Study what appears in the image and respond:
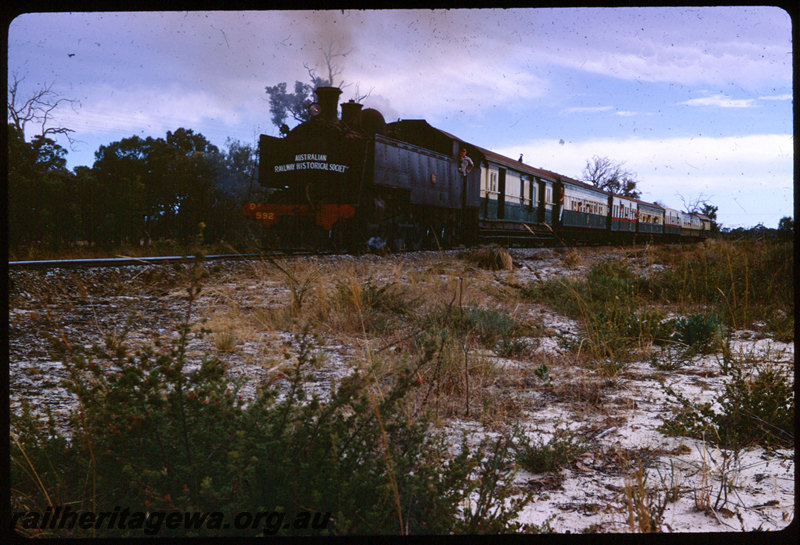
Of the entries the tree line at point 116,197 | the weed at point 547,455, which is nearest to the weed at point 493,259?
the tree line at point 116,197

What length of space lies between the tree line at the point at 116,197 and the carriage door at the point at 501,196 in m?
7.53

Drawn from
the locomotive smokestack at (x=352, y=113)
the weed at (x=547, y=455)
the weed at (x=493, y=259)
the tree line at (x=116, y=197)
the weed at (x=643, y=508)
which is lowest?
the weed at (x=547, y=455)

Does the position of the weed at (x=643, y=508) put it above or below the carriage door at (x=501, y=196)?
below

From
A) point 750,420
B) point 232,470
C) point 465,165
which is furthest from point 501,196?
point 232,470

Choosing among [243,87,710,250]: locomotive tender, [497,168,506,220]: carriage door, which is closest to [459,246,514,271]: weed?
[243,87,710,250]: locomotive tender

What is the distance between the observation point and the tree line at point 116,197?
11773 millimetres

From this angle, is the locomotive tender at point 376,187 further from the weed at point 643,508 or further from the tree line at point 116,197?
the weed at point 643,508

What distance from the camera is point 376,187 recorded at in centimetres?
1233

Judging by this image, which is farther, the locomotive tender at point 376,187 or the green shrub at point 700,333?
the locomotive tender at point 376,187

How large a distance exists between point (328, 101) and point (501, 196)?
6.36 metres

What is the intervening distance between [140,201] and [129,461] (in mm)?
12106

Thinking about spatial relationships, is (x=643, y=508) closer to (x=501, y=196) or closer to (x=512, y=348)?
(x=512, y=348)

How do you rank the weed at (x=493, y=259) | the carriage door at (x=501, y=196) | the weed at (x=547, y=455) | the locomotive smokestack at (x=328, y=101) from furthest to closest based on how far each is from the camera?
the carriage door at (x=501, y=196), the locomotive smokestack at (x=328, y=101), the weed at (x=493, y=259), the weed at (x=547, y=455)

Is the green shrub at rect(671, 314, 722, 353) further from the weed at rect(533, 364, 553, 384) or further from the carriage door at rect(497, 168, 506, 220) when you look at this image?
the carriage door at rect(497, 168, 506, 220)
